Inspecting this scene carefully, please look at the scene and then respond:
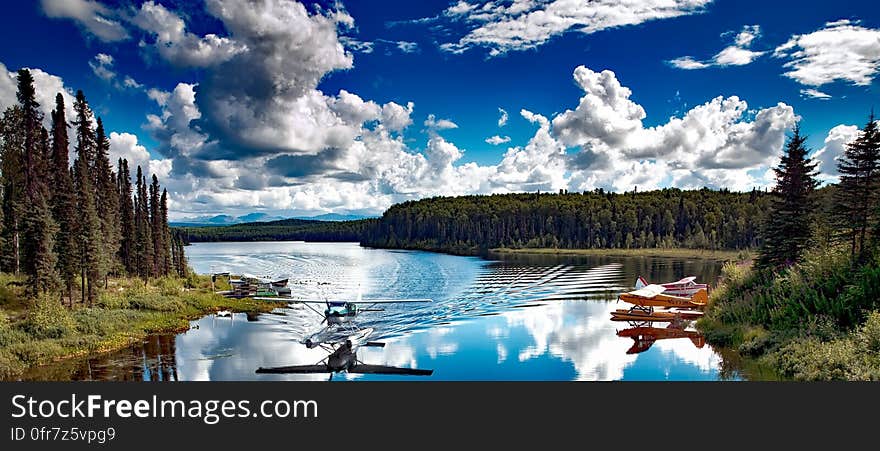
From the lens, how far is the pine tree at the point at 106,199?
45375 mm

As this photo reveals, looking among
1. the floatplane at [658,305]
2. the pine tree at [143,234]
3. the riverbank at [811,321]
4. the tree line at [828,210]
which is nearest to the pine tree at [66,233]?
the pine tree at [143,234]

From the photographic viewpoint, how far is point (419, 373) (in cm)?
2098

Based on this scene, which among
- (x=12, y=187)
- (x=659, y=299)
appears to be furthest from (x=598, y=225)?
(x=12, y=187)

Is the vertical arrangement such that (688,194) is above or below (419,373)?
above

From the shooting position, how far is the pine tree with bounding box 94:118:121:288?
45375mm

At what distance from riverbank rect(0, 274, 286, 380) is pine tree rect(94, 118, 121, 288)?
16.7 ft

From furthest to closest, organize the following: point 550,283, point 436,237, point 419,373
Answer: point 436,237 → point 550,283 → point 419,373

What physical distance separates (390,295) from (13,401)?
3511 cm

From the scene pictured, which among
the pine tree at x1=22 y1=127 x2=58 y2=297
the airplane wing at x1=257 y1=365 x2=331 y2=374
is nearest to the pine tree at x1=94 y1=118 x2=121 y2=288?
the pine tree at x1=22 y1=127 x2=58 y2=297

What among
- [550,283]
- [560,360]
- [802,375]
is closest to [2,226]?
[560,360]

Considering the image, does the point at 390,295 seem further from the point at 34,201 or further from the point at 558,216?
the point at 558,216

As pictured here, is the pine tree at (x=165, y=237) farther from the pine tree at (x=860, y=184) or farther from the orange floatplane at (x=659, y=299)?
the pine tree at (x=860, y=184)

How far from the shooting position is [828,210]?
32.9 m

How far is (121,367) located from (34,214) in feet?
42.7
